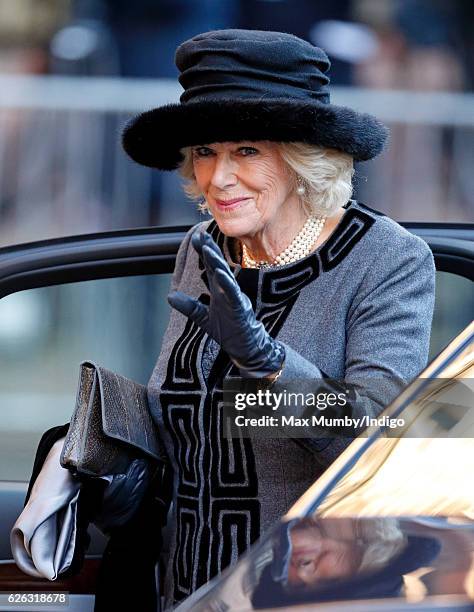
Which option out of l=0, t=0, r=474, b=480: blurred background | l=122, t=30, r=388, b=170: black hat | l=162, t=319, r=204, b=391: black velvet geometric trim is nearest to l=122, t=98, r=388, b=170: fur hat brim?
l=122, t=30, r=388, b=170: black hat

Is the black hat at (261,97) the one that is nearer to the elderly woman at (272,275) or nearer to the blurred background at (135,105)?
the elderly woman at (272,275)

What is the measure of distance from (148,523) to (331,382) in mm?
502

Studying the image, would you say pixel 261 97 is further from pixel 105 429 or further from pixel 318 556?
pixel 318 556

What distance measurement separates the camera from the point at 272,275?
2.09 meters

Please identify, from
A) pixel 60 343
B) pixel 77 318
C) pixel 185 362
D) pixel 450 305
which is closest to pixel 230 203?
pixel 185 362

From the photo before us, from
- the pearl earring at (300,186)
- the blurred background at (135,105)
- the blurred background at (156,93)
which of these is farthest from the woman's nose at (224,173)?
the blurred background at (156,93)

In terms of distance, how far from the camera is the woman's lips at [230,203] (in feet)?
6.90

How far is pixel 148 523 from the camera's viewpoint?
2.18 m

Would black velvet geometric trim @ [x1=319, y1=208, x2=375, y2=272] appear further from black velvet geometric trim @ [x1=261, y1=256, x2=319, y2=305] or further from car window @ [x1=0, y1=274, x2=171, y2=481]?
car window @ [x1=0, y1=274, x2=171, y2=481]

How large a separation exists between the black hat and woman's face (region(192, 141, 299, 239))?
40mm

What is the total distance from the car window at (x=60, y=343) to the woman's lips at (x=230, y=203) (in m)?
0.88

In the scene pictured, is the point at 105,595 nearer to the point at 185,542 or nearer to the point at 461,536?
the point at 185,542

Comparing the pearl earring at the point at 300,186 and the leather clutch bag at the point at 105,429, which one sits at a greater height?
the pearl earring at the point at 300,186

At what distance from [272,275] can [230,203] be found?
14 centimetres
